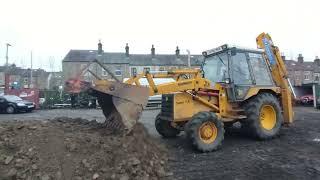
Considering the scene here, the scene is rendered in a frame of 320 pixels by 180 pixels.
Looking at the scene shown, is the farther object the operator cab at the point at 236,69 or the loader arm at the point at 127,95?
the operator cab at the point at 236,69

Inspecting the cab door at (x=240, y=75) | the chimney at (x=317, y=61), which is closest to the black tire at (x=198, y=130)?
the cab door at (x=240, y=75)

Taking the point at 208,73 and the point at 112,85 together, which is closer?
the point at 112,85

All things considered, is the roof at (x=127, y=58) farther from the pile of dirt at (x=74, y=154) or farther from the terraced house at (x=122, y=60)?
the pile of dirt at (x=74, y=154)

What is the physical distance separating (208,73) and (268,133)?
229cm

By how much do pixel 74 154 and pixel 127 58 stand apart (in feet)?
152

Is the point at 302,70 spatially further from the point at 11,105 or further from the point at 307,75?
the point at 11,105

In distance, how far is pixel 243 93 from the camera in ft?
32.2

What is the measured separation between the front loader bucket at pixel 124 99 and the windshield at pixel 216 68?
2678 mm

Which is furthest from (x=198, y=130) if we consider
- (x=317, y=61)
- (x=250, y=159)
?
(x=317, y=61)

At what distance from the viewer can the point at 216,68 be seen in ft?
33.7

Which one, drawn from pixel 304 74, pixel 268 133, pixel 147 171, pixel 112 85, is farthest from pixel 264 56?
pixel 304 74

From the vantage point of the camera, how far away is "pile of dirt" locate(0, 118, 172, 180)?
6.15m

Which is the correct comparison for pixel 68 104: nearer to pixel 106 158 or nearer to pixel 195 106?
pixel 195 106

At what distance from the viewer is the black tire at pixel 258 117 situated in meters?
9.52
